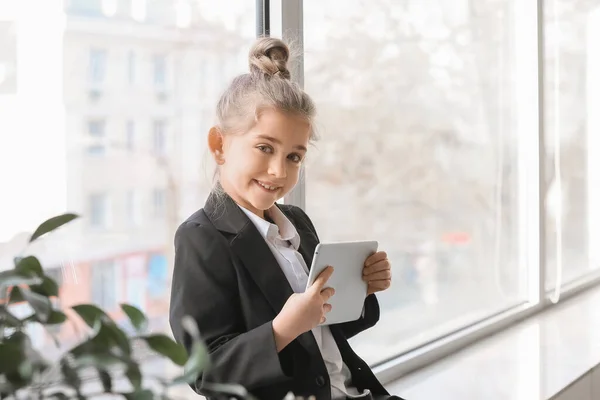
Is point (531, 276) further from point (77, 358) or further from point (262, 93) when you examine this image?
point (77, 358)

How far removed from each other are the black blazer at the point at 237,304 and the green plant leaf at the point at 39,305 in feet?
Result: 1.79

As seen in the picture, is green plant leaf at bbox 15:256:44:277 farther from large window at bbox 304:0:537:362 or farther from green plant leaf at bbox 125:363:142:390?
large window at bbox 304:0:537:362

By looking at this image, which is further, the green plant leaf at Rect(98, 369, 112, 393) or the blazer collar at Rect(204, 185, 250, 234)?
the blazer collar at Rect(204, 185, 250, 234)

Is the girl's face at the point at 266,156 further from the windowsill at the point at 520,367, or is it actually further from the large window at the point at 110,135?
the windowsill at the point at 520,367

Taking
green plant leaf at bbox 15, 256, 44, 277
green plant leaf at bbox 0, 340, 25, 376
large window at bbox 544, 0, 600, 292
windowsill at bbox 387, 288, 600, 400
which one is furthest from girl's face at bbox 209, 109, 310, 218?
large window at bbox 544, 0, 600, 292

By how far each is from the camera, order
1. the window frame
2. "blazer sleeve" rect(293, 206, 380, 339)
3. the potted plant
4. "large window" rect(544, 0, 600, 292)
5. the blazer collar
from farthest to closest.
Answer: "large window" rect(544, 0, 600, 292), the window frame, "blazer sleeve" rect(293, 206, 380, 339), the blazer collar, the potted plant

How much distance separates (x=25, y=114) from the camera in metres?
1.23

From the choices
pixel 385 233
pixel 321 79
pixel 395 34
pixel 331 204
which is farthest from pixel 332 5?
pixel 385 233

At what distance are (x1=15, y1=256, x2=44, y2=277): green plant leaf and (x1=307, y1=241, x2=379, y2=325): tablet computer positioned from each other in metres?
0.56

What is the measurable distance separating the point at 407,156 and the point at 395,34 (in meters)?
0.36

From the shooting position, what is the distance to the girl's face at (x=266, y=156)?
121cm

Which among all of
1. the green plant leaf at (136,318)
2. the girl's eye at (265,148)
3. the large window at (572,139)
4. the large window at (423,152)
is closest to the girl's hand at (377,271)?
the girl's eye at (265,148)

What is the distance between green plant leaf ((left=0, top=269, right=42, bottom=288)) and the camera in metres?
0.60

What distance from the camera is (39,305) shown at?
59 centimetres
